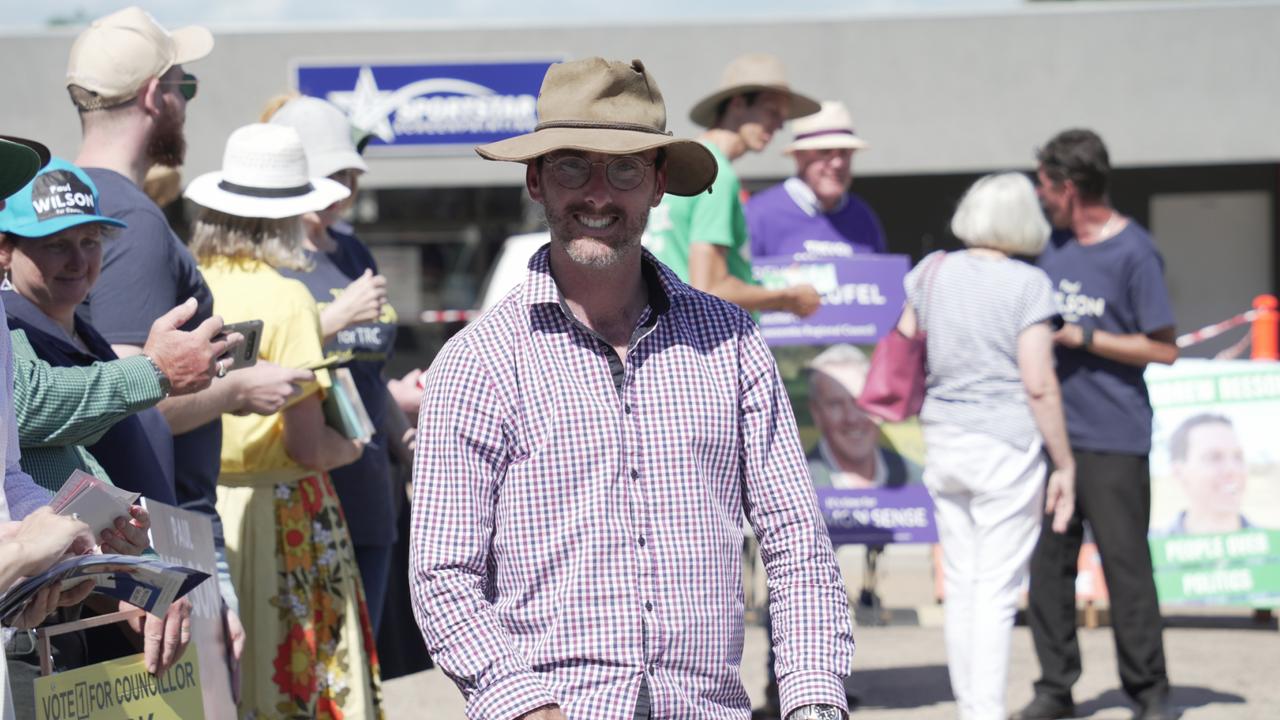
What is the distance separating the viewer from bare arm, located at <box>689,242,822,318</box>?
598 cm

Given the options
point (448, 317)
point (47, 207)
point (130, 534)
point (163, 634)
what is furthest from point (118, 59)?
point (448, 317)

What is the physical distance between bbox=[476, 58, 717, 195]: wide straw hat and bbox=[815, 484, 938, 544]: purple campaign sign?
455 cm

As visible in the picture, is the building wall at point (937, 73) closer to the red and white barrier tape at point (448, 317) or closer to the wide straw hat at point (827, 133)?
the red and white barrier tape at point (448, 317)

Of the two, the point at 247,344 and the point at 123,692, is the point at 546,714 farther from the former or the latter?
the point at 247,344

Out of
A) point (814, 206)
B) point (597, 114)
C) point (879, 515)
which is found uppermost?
point (597, 114)

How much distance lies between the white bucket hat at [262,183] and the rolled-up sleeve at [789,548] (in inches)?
81.4

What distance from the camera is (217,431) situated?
169 inches

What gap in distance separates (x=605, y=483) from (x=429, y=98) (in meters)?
14.6

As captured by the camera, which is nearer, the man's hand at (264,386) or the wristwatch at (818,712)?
the wristwatch at (818,712)

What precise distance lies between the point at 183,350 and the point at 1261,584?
23.0 ft

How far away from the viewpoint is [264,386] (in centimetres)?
417

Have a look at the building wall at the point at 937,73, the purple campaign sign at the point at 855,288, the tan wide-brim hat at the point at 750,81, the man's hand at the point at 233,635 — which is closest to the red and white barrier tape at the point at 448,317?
the building wall at the point at 937,73

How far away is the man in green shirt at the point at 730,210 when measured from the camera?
5980mm

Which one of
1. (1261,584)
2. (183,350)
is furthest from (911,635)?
(183,350)
